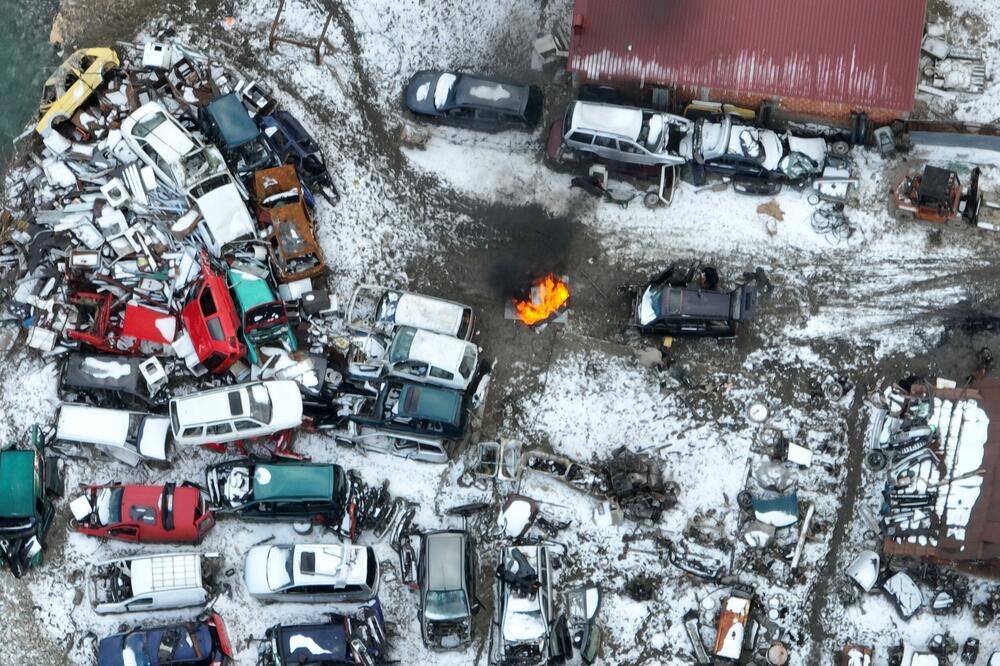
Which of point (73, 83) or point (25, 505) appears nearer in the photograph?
point (25, 505)

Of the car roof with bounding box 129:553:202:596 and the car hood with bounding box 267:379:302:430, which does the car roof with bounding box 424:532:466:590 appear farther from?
the car roof with bounding box 129:553:202:596

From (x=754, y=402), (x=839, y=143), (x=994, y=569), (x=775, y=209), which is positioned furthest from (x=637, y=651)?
(x=839, y=143)

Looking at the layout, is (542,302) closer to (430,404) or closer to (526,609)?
(430,404)

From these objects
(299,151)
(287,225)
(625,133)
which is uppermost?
(625,133)

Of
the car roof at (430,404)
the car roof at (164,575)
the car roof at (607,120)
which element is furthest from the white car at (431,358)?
the car roof at (164,575)

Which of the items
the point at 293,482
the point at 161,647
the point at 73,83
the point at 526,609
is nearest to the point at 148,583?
the point at 161,647

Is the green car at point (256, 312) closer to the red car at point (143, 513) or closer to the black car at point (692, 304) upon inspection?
the red car at point (143, 513)
